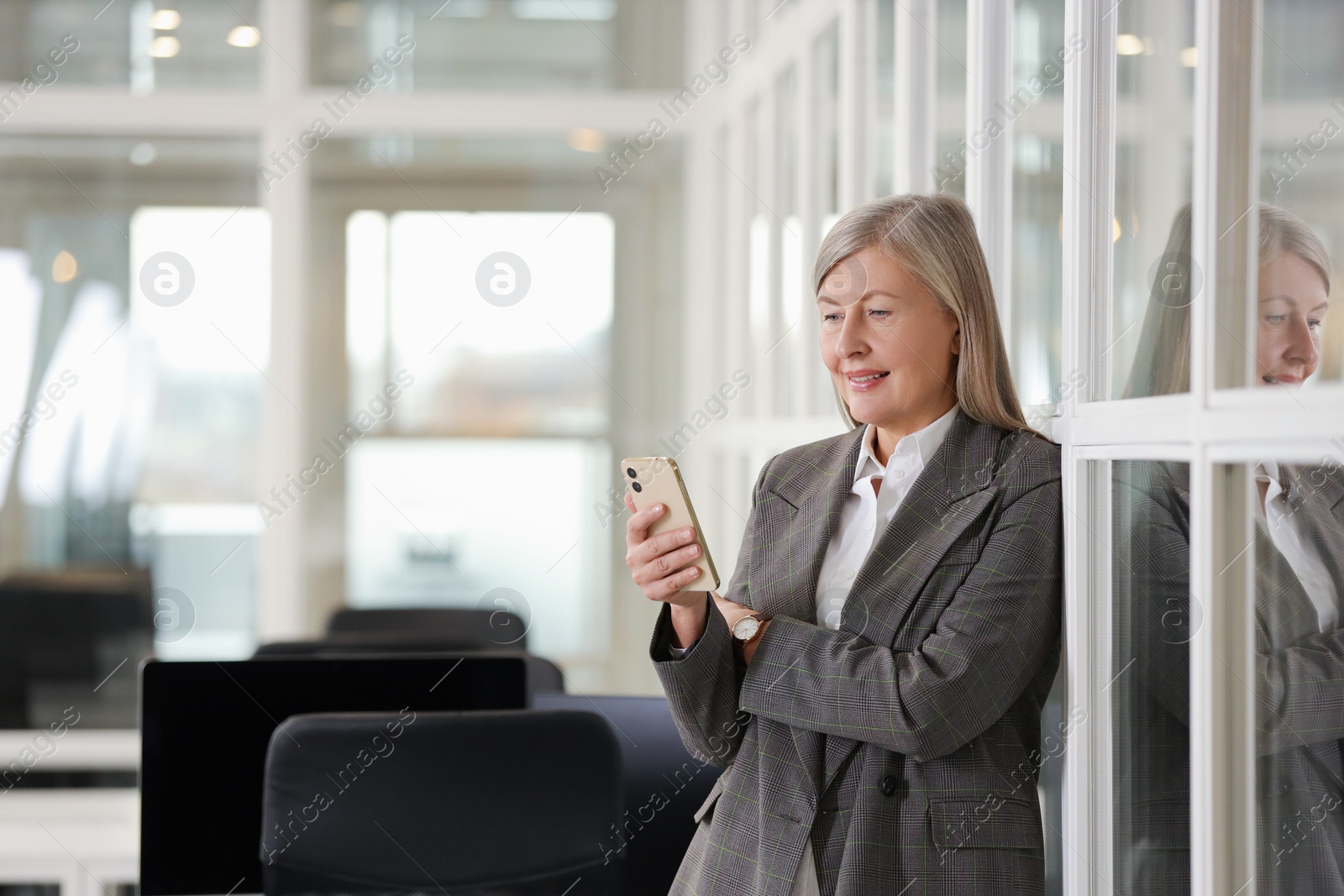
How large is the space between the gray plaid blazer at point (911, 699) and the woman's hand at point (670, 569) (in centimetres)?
2

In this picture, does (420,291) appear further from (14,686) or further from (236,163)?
(14,686)

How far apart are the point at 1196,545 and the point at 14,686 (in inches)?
140

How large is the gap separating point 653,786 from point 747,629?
54 centimetres

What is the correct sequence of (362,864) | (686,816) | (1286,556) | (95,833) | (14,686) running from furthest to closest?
(14,686), (95,833), (686,816), (362,864), (1286,556)

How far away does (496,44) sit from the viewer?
12.1ft

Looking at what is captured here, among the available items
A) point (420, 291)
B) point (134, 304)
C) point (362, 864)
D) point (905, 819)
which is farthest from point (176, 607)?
point (905, 819)

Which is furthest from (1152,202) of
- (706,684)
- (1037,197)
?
(706,684)

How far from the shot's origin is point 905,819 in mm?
1109

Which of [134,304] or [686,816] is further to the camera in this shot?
[134,304]

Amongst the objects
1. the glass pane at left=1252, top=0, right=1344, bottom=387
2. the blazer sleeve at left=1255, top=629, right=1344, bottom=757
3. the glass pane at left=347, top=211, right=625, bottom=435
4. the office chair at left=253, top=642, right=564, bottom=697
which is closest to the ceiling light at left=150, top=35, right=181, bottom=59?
the glass pane at left=347, top=211, right=625, bottom=435

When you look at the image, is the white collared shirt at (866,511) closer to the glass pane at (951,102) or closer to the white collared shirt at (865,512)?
the white collared shirt at (865,512)

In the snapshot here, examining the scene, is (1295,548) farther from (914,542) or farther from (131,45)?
(131,45)

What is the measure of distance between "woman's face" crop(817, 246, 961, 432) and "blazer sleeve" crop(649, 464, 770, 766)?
27 cm

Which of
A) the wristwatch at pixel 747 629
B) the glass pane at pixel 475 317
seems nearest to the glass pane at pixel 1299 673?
the wristwatch at pixel 747 629
